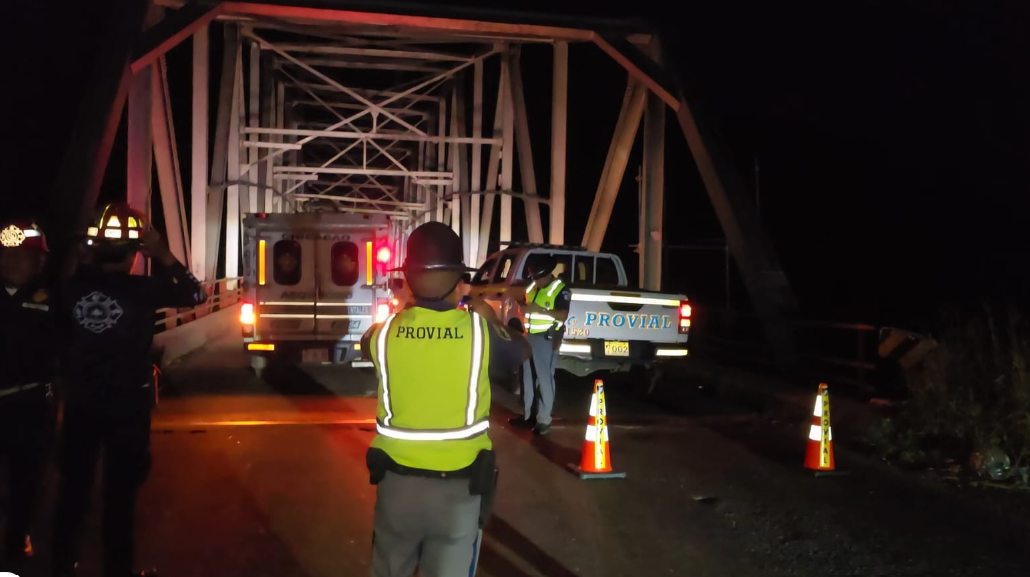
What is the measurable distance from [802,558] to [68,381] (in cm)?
443

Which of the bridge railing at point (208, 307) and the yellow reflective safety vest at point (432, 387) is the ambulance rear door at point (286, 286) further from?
the yellow reflective safety vest at point (432, 387)

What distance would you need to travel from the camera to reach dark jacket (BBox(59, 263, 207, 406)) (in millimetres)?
4539

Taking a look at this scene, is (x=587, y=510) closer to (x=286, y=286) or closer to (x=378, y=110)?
(x=286, y=286)

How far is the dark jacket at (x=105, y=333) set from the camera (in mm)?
4539

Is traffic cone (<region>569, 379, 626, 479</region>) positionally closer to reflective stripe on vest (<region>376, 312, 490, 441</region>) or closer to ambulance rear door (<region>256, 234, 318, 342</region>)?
reflective stripe on vest (<region>376, 312, 490, 441</region>)

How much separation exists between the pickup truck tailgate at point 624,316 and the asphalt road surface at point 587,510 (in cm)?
173

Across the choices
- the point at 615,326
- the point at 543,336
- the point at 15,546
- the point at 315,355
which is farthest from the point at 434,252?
the point at 315,355

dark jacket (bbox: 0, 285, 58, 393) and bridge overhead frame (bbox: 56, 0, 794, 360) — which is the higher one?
bridge overhead frame (bbox: 56, 0, 794, 360)

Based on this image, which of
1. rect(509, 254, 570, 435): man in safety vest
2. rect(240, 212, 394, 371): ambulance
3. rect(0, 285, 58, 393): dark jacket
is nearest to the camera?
rect(0, 285, 58, 393): dark jacket

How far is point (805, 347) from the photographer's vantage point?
13898 millimetres

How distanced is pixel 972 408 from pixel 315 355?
8.98 meters

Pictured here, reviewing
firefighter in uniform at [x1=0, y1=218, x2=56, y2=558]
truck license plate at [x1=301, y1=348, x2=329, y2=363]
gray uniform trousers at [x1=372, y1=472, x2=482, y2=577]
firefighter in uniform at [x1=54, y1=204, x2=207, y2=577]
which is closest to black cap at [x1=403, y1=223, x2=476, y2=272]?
gray uniform trousers at [x1=372, y1=472, x2=482, y2=577]

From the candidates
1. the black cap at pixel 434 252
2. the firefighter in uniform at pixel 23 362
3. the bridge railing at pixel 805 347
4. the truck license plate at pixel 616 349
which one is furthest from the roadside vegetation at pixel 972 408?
the firefighter in uniform at pixel 23 362

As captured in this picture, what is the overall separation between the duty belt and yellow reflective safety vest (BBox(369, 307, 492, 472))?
8.46ft
